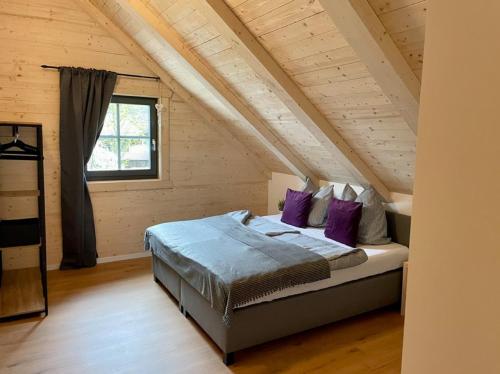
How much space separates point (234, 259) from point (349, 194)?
154 cm

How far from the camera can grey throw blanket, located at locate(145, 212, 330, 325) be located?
7.80ft

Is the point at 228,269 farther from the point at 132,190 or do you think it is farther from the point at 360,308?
the point at 132,190

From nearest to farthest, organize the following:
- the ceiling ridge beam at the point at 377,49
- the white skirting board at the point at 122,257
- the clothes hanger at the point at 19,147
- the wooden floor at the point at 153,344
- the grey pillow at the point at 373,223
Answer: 1. the ceiling ridge beam at the point at 377,49
2. the wooden floor at the point at 153,344
3. the clothes hanger at the point at 19,147
4. the grey pillow at the point at 373,223
5. the white skirting board at the point at 122,257

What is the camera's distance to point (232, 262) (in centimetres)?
261

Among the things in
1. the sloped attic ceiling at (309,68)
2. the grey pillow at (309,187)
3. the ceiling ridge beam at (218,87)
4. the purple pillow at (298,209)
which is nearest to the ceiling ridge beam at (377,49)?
the sloped attic ceiling at (309,68)

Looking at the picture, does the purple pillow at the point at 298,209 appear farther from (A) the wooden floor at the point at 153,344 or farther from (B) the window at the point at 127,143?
(B) the window at the point at 127,143

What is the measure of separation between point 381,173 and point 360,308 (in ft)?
3.96

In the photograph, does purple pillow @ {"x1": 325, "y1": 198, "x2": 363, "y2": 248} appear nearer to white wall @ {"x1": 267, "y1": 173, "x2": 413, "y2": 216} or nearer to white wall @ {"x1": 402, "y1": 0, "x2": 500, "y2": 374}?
white wall @ {"x1": 267, "y1": 173, "x2": 413, "y2": 216}

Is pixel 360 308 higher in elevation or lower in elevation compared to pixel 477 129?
lower

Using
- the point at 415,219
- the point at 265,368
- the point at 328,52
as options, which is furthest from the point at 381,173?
the point at 415,219

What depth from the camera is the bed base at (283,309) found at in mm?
2416

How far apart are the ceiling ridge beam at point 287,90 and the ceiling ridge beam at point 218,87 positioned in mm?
644

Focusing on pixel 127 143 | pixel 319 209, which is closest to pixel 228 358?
pixel 319 209

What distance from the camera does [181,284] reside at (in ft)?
9.90
